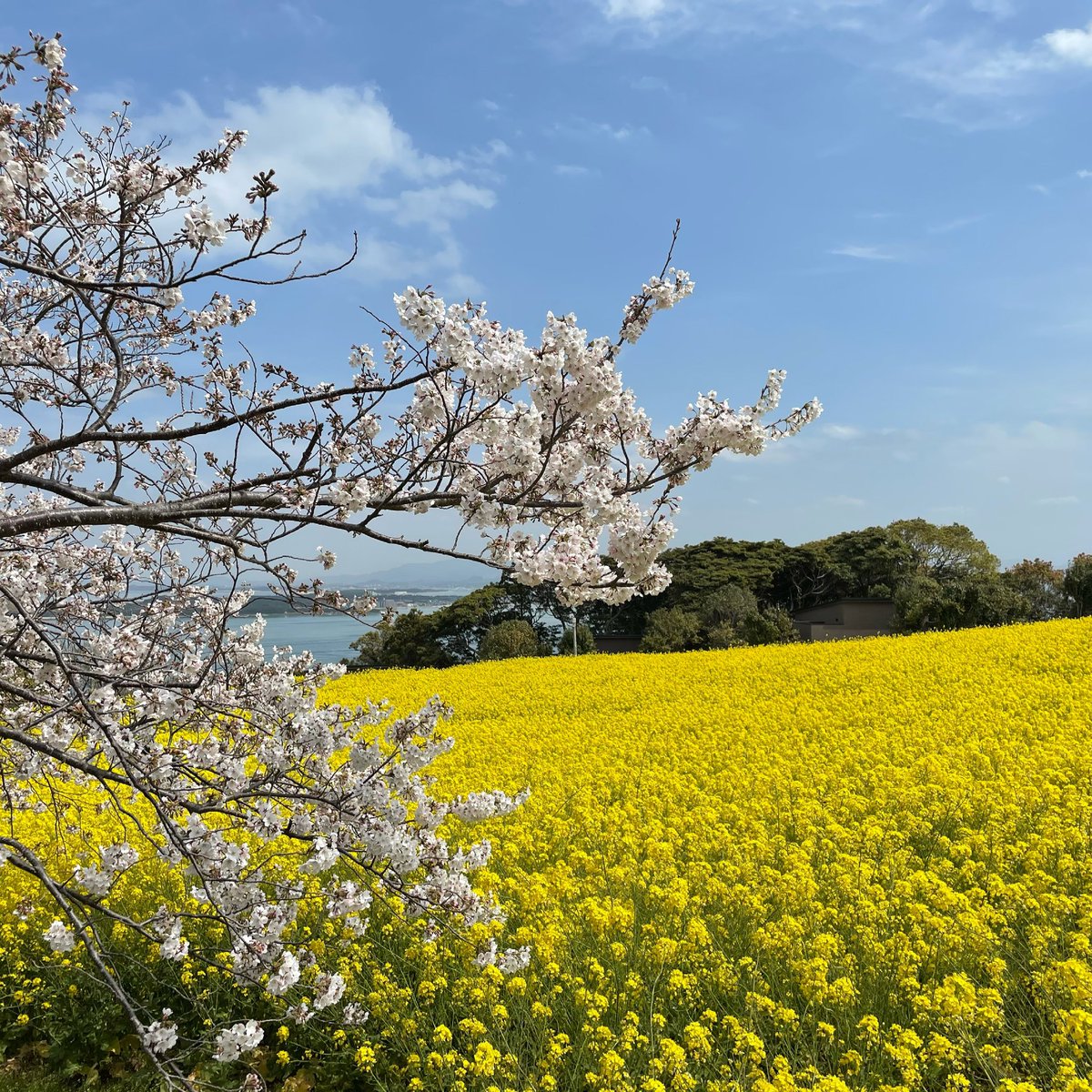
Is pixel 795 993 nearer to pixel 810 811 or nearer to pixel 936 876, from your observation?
pixel 936 876

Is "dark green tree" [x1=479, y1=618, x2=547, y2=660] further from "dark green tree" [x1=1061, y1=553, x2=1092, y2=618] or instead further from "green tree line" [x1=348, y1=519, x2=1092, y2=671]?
"dark green tree" [x1=1061, y1=553, x2=1092, y2=618]

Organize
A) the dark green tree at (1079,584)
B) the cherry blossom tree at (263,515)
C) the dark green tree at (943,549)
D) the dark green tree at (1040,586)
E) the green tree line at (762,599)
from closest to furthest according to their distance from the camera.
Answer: the cherry blossom tree at (263,515)
the green tree line at (762,599)
the dark green tree at (1079,584)
the dark green tree at (1040,586)
the dark green tree at (943,549)

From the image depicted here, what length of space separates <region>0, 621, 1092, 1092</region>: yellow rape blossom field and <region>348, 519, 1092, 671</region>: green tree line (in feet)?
63.7

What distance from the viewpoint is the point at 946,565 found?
42750 millimetres

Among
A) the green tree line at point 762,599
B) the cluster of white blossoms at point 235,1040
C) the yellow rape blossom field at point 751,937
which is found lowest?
the yellow rape blossom field at point 751,937

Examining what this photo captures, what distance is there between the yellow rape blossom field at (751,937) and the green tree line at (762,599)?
63.7ft

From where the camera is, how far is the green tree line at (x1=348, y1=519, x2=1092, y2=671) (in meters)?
28.6

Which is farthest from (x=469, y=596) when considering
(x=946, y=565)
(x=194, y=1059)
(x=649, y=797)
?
(x=194, y=1059)

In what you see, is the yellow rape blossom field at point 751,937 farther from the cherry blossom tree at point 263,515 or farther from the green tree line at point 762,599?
the green tree line at point 762,599

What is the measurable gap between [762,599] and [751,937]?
3801cm

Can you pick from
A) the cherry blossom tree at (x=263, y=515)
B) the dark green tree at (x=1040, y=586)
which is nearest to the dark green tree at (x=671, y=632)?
the dark green tree at (x=1040, y=586)

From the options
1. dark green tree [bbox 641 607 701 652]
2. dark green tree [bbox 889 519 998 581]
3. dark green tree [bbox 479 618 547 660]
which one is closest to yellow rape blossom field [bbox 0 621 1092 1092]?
dark green tree [bbox 479 618 547 660]

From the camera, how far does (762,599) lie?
41594 millimetres

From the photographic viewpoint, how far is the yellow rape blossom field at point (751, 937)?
391cm
